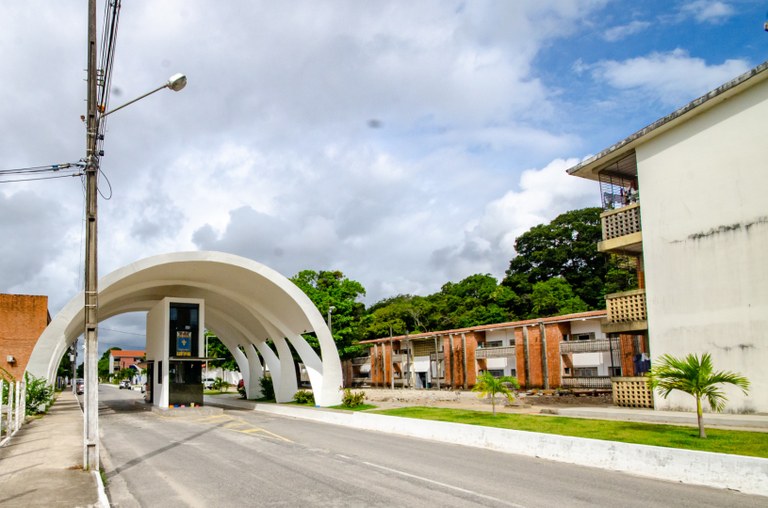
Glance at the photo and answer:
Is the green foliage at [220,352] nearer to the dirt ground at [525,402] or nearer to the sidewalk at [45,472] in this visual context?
the dirt ground at [525,402]

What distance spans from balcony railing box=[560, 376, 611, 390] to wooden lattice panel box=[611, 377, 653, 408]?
15402 mm

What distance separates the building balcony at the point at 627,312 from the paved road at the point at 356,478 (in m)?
9.86

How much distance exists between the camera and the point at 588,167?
25656 mm

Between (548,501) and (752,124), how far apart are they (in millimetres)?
15222

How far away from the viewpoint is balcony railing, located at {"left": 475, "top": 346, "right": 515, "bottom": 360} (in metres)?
48.1

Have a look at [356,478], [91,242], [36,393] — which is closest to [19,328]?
[36,393]

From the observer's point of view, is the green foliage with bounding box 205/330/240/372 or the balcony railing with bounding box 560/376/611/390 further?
the green foliage with bounding box 205/330/240/372

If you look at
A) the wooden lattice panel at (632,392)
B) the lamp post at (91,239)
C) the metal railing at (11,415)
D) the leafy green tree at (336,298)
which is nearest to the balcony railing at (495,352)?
the leafy green tree at (336,298)

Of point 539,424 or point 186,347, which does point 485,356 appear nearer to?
point 186,347

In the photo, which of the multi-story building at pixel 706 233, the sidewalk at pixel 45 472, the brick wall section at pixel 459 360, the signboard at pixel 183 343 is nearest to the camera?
the sidewalk at pixel 45 472

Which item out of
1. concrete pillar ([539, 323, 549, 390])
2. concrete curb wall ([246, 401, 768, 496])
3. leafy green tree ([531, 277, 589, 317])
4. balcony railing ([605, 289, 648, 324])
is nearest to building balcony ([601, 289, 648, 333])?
balcony railing ([605, 289, 648, 324])

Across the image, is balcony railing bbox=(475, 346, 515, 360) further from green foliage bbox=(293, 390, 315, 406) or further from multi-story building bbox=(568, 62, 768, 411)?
multi-story building bbox=(568, 62, 768, 411)

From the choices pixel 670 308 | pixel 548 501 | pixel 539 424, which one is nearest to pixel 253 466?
pixel 548 501

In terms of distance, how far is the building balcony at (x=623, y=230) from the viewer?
24.0 m
